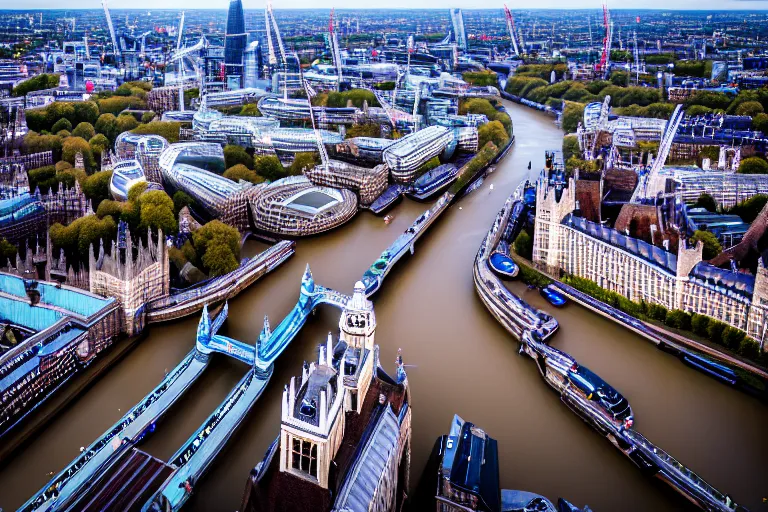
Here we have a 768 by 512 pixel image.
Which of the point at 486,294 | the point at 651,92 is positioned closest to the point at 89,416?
the point at 486,294

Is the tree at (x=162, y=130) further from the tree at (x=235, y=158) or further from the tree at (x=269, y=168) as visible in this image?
the tree at (x=269, y=168)

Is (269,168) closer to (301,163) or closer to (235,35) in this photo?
(301,163)

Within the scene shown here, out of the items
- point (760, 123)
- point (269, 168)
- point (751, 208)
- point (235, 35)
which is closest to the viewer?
point (751, 208)


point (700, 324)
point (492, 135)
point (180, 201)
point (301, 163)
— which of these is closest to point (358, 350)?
point (700, 324)

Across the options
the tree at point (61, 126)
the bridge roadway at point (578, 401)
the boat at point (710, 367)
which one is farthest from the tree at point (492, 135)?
the boat at point (710, 367)

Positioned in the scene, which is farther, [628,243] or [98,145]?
[98,145]

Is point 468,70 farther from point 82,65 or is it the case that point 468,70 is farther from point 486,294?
point 486,294

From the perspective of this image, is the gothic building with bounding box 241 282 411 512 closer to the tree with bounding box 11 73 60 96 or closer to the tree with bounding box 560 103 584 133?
the tree with bounding box 560 103 584 133
